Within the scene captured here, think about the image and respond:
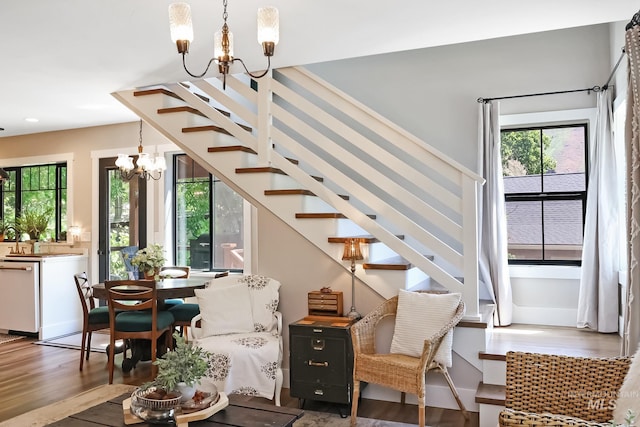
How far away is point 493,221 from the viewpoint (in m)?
4.69

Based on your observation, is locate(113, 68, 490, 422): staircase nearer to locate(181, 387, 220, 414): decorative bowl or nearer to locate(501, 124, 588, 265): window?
locate(501, 124, 588, 265): window

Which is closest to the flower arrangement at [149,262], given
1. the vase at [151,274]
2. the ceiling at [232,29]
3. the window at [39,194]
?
the vase at [151,274]

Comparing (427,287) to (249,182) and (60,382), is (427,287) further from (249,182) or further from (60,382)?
(60,382)

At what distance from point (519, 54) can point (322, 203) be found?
2.24m

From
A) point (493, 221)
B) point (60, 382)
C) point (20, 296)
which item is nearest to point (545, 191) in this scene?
point (493, 221)

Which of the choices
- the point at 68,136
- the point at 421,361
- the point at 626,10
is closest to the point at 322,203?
the point at 421,361

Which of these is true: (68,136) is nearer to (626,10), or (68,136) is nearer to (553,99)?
→ (553,99)

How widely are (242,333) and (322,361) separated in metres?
0.73

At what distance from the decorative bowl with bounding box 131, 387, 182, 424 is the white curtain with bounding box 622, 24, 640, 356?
2386 mm

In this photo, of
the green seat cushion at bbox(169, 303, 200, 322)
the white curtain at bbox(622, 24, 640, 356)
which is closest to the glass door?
the green seat cushion at bbox(169, 303, 200, 322)

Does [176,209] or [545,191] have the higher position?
[545,191]

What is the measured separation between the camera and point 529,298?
486 centimetres

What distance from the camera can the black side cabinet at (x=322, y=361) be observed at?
3662mm

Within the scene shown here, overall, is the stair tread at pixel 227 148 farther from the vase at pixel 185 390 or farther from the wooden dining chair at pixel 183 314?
the vase at pixel 185 390
